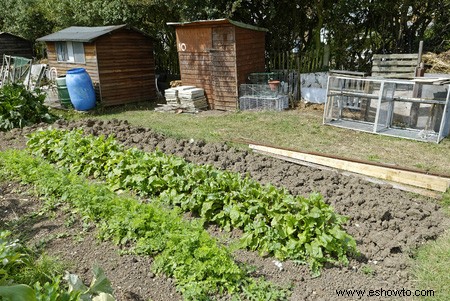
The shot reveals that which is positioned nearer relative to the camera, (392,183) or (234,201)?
(234,201)

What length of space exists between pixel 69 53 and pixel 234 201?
10.4 m

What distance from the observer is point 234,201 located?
161 inches

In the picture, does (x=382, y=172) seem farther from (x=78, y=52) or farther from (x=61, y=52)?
(x=61, y=52)

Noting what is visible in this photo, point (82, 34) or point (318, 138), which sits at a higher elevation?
point (82, 34)

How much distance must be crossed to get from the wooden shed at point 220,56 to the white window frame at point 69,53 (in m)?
3.04

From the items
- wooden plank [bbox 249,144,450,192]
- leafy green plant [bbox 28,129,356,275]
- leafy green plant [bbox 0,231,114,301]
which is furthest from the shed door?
leafy green plant [bbox 0,231,114,301]

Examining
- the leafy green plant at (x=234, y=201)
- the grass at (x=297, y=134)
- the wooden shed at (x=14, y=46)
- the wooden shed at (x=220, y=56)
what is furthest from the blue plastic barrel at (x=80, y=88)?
the wooden shed at (x=14, y=46)

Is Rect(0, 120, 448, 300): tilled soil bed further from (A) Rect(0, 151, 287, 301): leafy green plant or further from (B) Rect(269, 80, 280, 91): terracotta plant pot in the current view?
(B) Rect(269, 80, 280, 91): terracotta plant pot

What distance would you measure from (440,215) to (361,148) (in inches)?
106

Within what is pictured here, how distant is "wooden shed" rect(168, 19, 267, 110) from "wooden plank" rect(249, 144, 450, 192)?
5241mm

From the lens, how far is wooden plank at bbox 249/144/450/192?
16.5 ft

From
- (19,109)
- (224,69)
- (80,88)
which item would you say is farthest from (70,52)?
(224,69)

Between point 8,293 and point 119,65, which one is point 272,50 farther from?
point 8,293

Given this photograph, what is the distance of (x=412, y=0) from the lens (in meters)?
10.8
